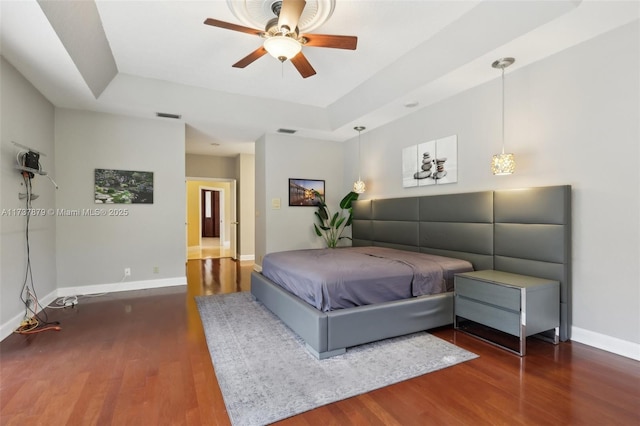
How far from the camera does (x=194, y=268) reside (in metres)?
6.52

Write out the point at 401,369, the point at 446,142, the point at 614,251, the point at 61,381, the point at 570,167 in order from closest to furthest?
the point at 61,381 → the point at 401,369 → the point at 614,251 → the point at 570,167 → the point at 446,142

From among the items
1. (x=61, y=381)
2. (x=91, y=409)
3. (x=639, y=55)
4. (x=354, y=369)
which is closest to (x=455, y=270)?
(x=354, y=369)

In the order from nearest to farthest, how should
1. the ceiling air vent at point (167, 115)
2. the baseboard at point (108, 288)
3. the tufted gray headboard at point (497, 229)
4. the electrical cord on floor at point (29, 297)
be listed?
the tufted gray headboard at point (497, 229) < the electrical cord on floor at point (29, 297) < the baseboard at point (108, 288) < the ceiling air vent at point (167, 115)

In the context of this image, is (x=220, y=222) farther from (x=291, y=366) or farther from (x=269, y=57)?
(x=291, y=366)

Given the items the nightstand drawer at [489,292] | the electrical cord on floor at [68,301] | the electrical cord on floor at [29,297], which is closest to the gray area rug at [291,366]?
Answer: the nightstand drawer at [489,292]

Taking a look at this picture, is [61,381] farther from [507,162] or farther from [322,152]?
[322,152]

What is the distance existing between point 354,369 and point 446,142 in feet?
10.2

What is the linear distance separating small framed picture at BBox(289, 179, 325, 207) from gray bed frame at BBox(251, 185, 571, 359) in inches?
87.6

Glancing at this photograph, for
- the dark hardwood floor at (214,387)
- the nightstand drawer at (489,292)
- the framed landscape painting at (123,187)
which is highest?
the framed landscape painting at (123,187)

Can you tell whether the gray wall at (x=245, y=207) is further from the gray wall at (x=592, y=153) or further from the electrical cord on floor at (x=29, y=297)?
the gray wall at (x=592, y=153)

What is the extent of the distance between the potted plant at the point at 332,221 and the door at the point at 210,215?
7.89 meters

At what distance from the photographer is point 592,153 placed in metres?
2.66

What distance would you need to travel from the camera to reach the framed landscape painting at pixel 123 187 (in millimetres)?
4520

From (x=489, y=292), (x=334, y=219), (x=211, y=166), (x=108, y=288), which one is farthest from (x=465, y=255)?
(x=211, y=166)
